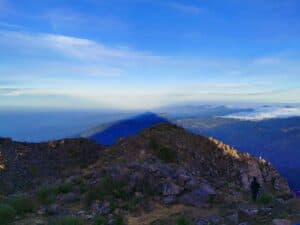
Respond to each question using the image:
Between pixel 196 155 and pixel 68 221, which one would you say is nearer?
pixel 68 221

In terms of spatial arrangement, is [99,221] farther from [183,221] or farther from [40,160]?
[40,160]

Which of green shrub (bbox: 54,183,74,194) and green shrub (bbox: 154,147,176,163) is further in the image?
green shrub (bbox: 154,147,176,163)

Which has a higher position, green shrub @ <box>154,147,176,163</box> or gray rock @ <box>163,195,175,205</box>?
green shrub @ <box>154,147,176,163</box>

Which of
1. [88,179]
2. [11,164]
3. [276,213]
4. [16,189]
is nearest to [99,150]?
[11,164]

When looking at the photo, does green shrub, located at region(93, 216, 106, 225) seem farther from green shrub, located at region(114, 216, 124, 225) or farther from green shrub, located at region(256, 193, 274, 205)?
green shrub, located at region(256, 193, 274, 205)

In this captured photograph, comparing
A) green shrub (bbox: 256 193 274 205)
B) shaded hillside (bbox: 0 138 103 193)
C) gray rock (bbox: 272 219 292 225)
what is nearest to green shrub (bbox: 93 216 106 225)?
gray rock (bbox: 272 219 292 225)

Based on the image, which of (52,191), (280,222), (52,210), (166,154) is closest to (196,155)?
(166,154)

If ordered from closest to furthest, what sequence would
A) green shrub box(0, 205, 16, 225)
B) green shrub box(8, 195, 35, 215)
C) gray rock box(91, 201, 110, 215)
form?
green shrub box(0, 205, 16, 225) → gray rock box(91, 201, 110, 215) → green shrub box(8, 195, 35, 215)
